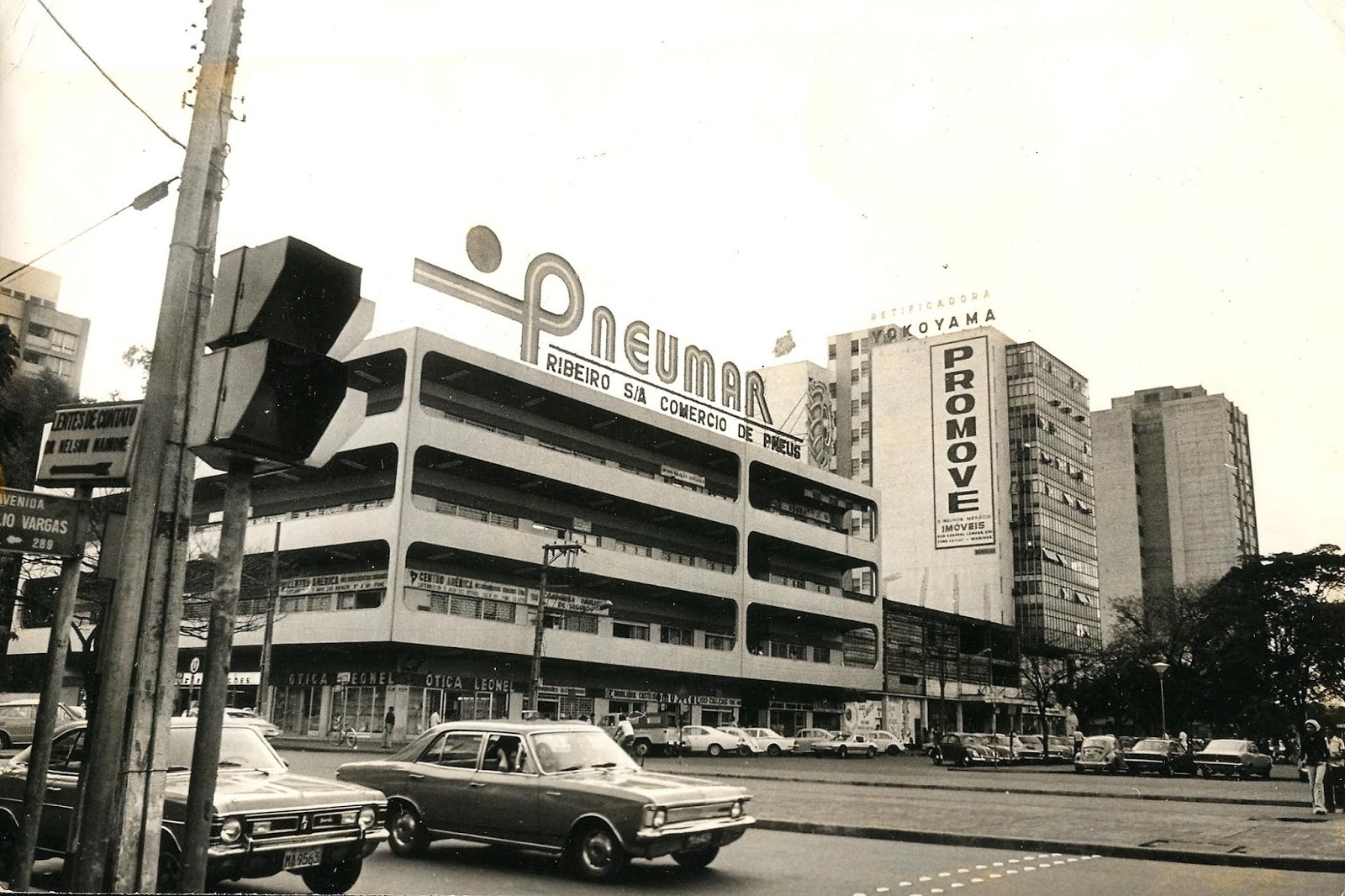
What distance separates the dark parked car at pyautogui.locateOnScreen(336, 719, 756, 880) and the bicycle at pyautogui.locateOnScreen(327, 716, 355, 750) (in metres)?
25.8

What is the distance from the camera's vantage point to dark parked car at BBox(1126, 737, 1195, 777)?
32531 millimetres

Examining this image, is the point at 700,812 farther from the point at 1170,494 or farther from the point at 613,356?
the point at 1170,494

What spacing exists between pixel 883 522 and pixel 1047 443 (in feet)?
53.6

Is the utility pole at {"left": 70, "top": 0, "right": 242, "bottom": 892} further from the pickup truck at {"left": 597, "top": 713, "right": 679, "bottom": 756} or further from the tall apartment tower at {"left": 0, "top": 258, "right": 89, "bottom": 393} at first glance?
the pickup truck at {"left": 597, "top": 713, "right": 679, "bottom": 756}

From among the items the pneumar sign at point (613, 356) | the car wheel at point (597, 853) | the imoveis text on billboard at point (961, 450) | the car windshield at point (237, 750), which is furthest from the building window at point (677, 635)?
the car windshield at point (237, 750)

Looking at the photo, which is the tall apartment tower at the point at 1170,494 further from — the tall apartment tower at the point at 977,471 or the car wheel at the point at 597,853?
the car wheel at the point at 597,853

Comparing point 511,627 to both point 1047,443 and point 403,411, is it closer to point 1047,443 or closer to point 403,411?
point 403,411

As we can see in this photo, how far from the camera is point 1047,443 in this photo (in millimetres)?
84562

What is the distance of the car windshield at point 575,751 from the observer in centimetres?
938

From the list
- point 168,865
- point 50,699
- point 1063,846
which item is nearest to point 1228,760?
point 1063,846

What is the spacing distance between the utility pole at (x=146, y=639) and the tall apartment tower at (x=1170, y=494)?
10348cm

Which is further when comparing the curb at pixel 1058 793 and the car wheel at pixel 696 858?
the curb at pixel 1058 793

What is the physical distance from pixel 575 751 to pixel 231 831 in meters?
3.28

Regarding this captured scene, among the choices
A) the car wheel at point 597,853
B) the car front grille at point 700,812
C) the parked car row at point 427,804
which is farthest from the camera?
the car front grille at point 700,812
